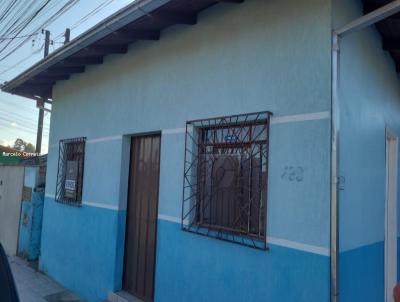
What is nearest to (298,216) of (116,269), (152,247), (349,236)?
(349,236)

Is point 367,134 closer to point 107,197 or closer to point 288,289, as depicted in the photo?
point 288,289

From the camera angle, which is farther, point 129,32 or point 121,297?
point 121,297

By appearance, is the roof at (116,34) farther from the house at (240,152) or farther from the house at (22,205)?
the house at (22,205)

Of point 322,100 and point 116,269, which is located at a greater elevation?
point 322,100

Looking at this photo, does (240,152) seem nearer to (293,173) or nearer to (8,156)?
(293,173)

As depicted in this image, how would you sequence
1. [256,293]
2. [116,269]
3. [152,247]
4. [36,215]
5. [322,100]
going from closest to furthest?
[322,100], [256,293], [152,247], [116,269], [36,215]

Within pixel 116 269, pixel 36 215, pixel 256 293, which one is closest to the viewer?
pixel 256 293

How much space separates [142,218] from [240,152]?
2.01 metres

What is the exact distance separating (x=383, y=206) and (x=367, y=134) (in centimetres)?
95

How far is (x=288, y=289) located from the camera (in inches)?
109

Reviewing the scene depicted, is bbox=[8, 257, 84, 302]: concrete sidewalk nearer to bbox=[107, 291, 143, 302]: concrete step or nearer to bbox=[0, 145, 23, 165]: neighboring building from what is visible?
bbox=[107, 291, 143, 302]: concrete step

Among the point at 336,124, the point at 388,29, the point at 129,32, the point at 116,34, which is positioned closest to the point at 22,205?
the point at 116,34

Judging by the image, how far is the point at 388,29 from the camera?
12.2ft

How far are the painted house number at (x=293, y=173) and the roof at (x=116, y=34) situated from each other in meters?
1.87
